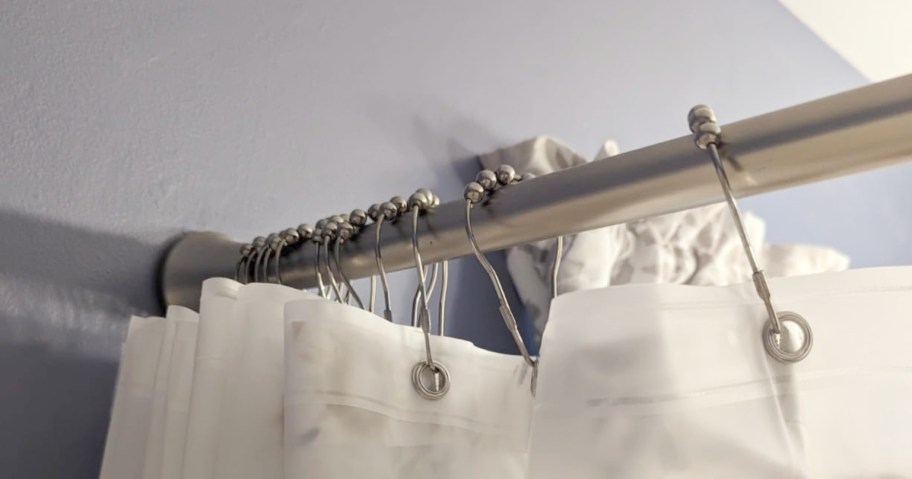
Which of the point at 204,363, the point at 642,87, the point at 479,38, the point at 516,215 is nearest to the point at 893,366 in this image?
the point at 516,215

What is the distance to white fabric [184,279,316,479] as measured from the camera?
1.48ft

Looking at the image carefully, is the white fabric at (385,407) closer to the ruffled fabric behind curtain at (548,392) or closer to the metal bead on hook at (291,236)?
the ruffled fabric behind curtain at (548,392)

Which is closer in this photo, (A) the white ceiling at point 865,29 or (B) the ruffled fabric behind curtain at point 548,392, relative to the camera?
(B) the ruffled fabric behind curtain at point 548,392

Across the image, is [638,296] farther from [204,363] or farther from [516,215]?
[204,363]

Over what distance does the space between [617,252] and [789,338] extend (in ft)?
1.62

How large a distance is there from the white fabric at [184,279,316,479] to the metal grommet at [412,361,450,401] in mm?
69

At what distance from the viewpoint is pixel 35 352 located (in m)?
0.54

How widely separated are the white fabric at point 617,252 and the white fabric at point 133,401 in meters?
0.39

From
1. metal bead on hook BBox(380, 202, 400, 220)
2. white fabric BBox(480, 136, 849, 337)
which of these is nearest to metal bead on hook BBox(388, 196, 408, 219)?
metal bead on hook BBox(380, 202, 400, 220)

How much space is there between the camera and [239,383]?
47cm

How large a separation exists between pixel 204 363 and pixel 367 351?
10 cm

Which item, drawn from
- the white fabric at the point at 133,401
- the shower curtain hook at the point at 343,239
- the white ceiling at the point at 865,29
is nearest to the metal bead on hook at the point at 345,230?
the shower curtain hook at the point at 343,239

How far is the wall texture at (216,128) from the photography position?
554mm

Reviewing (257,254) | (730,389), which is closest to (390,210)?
(257,254)
